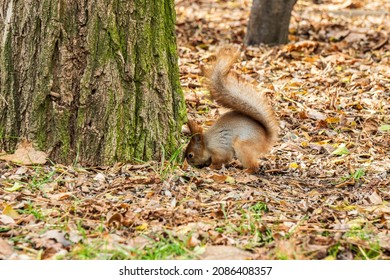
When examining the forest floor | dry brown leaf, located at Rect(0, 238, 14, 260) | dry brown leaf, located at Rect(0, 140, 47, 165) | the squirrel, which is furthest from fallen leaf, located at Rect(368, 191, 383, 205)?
dry brown leaf, located at Rect(0, 238, 14, 260)

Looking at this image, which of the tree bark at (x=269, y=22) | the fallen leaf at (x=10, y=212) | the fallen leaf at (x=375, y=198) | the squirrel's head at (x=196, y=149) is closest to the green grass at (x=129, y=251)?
the fallen leaf at (x=10, y=212)

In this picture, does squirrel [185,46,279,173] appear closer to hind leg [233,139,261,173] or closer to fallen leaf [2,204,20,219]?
hind leg [233,139,261,173]

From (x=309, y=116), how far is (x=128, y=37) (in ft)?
7.52

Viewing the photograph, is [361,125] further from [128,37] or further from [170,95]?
[128,37]

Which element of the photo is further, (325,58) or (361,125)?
(325,58)

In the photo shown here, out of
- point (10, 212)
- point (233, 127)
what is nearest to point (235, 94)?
point (233, 127)

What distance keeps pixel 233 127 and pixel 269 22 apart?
355cm

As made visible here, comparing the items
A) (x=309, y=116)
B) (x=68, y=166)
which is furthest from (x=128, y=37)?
(x=309, y=116)

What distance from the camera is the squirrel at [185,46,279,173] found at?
16.9ft

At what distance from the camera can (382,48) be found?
8.62 meters

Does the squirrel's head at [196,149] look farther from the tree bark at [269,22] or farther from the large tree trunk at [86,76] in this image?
the tree bark at [269,22]

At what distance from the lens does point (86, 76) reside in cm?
455

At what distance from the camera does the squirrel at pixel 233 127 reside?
5137 millimetres

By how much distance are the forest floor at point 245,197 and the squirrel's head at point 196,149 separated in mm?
220
